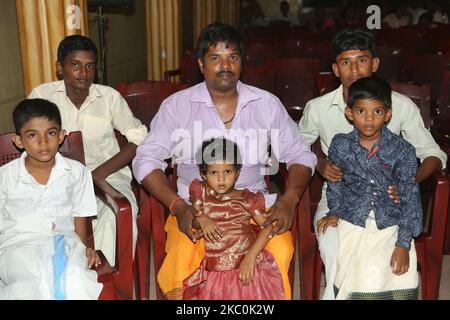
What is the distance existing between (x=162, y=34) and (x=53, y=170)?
15.3ft

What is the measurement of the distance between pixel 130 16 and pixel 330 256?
20.0 ft

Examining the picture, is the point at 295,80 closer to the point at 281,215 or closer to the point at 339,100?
the point at 339,100

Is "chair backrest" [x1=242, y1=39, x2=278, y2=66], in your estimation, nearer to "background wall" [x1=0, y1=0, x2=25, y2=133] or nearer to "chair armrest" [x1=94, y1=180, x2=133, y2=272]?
"background wall" [x1=0, y1=0, x2=25, y2=133]

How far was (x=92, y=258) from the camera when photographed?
230 centimetres

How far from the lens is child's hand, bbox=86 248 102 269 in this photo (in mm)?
2293

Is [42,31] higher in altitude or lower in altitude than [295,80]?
higher

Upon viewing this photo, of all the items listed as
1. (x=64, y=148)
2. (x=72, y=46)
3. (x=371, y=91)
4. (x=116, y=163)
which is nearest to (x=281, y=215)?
(x=371, y=91)

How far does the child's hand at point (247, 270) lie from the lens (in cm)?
223

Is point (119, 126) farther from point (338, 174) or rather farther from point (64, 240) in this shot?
point (338, 174)

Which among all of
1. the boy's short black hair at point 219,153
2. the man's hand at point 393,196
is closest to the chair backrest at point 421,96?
the man's hand at point 393,196

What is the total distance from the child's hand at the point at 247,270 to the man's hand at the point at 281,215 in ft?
0.49

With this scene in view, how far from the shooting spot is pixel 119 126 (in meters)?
3.00
